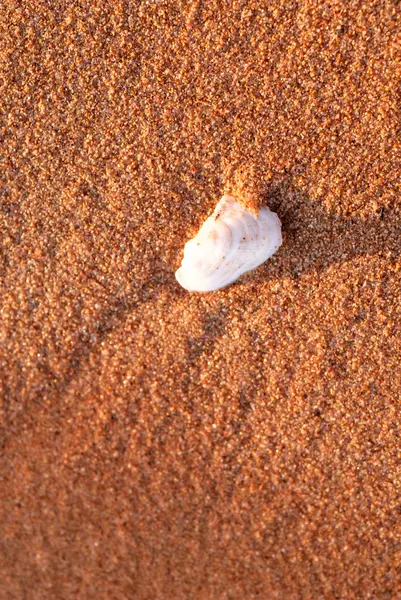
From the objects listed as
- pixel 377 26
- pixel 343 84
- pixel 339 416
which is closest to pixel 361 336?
pixel 339 416

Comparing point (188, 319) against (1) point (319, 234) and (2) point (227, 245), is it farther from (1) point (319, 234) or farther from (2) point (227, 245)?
(1) point (319, 234)

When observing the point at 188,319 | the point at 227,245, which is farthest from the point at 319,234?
the point at 188,319

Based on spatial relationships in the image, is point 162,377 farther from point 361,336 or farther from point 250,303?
point 361,336
